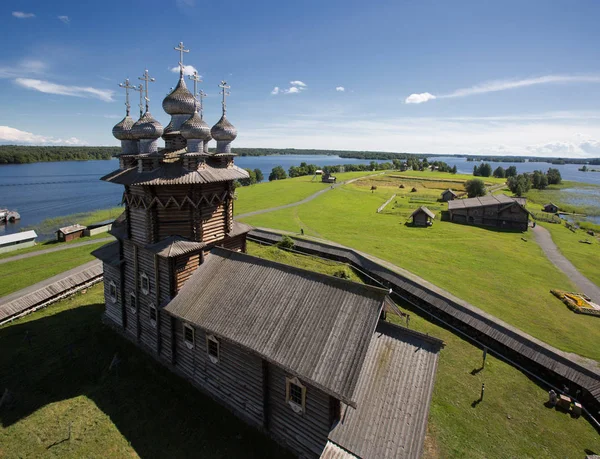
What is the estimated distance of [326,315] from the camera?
38.5 ft

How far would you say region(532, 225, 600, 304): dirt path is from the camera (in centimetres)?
2879

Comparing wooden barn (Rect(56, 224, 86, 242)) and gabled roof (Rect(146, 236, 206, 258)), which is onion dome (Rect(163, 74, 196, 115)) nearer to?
gabled roof (Rect(146, 236, 206, 258))

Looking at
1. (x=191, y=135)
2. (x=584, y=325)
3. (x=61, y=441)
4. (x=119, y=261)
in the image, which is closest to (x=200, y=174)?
(x=191, y=135)

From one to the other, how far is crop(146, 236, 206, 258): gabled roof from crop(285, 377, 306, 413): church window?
7858mm

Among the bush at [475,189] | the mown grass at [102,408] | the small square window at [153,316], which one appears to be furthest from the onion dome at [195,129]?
the bush at [475,189]

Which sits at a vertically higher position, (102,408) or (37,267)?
(37,267)

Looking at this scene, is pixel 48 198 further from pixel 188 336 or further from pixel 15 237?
pixel 188 336

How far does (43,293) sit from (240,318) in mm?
18967

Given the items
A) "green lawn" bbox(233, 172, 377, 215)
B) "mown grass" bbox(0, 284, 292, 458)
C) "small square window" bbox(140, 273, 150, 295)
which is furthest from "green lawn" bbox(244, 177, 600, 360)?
"small square window" bbox(140, 273, 150, 295)

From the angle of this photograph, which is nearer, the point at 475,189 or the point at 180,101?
the point at 180,101

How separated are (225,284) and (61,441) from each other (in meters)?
8.57

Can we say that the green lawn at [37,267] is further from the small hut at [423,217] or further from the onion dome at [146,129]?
the small hut at [423,217]

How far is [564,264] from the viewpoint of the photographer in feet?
118

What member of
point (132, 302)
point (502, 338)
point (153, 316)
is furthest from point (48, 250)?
point (502, 338)
